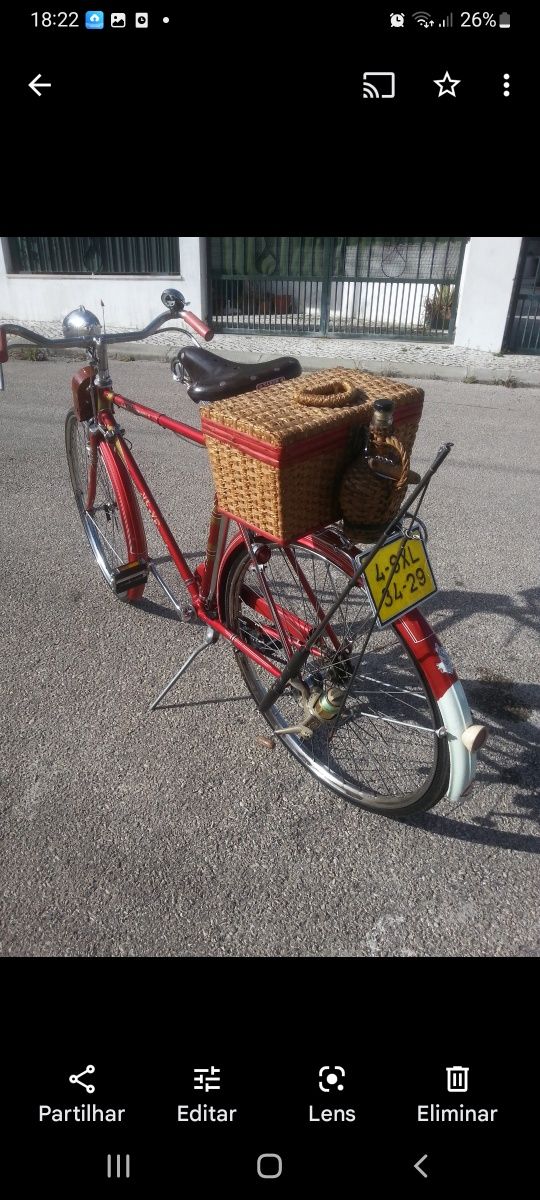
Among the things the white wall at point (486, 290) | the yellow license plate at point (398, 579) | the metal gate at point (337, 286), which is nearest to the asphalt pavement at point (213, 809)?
A: the yellow license plate at point (398, 579)

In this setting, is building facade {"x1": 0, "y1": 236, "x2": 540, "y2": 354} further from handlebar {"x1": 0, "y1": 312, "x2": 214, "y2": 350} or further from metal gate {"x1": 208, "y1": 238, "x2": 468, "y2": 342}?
handlebar {"x1": 0, "y1": 312, "x2": 214, "y2": 350}

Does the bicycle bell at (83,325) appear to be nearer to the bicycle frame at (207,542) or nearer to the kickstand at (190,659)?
the bicycle frame at (207,542)

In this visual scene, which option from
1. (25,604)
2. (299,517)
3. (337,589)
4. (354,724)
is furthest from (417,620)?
(25,604)

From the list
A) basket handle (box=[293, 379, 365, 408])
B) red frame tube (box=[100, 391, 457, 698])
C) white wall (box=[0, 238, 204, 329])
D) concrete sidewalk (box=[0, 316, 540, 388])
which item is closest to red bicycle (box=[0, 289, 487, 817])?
red frame tube (box=[100, 391, 457, 698])

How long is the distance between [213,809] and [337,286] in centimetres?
877

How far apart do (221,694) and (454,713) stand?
1.25 meters

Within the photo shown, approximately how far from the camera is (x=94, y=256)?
10781 mm

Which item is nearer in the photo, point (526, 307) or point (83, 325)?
point (83, 325)

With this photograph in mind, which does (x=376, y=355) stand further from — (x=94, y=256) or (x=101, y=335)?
(x=101, y=335)

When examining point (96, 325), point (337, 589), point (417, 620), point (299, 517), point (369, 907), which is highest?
point (96, 325)

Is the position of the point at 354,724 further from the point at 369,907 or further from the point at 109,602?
the point at 109,602

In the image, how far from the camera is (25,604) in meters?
3.62

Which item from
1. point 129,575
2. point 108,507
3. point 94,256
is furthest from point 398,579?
point 94,256

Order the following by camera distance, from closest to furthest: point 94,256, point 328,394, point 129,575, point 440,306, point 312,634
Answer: point 328,394 → point 312,634 → point 129,575 → point 440,306 → point 94,256
